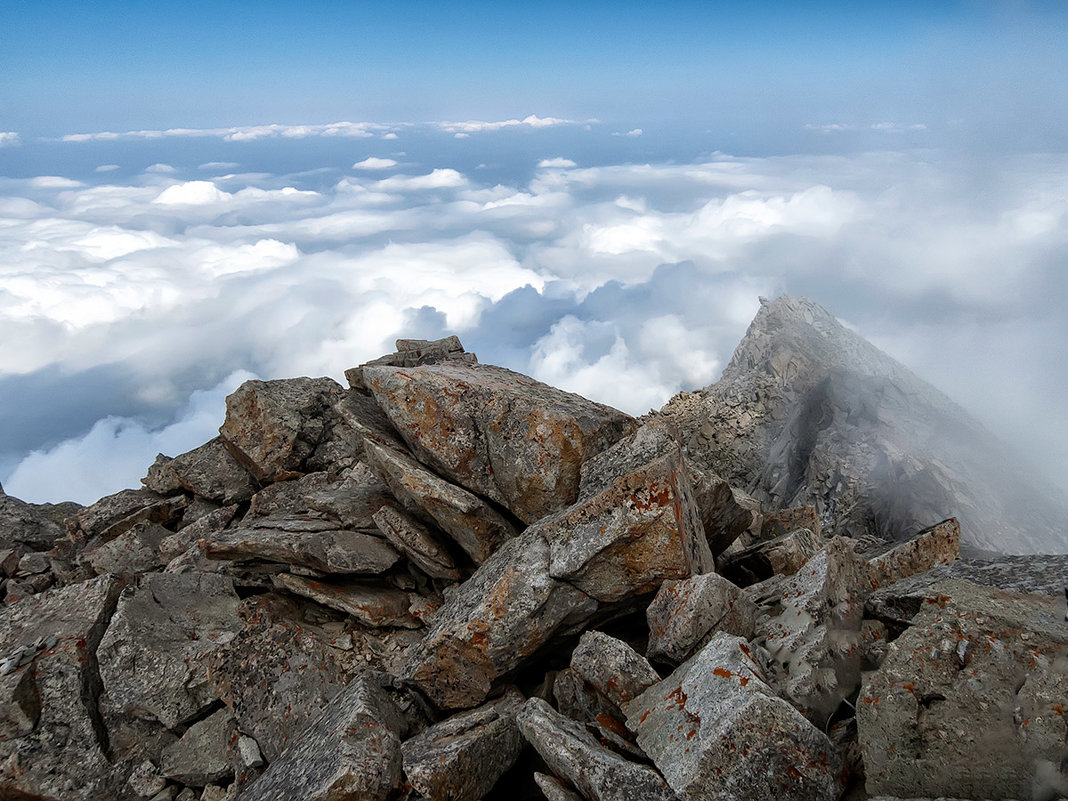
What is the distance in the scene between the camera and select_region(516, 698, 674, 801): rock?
25.0 ft

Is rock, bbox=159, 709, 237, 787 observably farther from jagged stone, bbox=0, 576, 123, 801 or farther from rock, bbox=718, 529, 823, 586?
rock, bbox=718, 529, 823, 586

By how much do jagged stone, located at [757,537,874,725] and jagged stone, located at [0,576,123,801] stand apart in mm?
10860

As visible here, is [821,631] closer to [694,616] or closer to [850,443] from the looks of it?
[694,616]

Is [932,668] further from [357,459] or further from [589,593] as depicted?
[357,459]

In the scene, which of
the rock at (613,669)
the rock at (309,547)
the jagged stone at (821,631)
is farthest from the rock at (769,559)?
the rock at (309,547)

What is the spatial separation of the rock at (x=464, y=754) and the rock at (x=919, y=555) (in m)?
6.36

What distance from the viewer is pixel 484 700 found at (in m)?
11.0

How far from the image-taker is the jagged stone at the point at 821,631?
8.55 m

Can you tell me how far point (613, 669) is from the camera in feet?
30.6

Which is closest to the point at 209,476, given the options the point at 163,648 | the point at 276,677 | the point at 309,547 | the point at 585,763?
the point at 309,547

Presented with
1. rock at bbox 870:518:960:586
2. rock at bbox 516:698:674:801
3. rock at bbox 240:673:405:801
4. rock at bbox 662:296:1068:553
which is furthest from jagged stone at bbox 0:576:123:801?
rock at bbox 662:296:1068:553

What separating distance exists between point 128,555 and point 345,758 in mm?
12316

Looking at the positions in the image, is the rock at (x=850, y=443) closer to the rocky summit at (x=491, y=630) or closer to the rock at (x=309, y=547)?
the rocky summit at (x=491, y=630)

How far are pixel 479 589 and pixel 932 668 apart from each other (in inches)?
256
